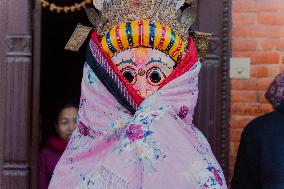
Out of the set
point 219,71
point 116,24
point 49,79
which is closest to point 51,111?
point 49,79

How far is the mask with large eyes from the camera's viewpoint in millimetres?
2533

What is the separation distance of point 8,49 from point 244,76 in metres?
1.38

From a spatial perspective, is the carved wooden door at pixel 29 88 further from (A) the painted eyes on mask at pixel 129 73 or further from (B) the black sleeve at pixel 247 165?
(A) the painted eyes on mask at pixel 129 73

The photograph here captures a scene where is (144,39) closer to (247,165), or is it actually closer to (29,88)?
(247,165)

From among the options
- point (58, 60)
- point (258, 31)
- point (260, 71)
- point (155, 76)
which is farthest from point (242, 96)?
point (58, 60)

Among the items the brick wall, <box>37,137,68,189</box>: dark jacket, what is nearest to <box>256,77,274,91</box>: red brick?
the brick wall

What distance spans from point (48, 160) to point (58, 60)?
1.34 metres

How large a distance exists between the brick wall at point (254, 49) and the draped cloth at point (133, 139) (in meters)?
0.92

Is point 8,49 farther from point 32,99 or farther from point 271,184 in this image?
point 271,184

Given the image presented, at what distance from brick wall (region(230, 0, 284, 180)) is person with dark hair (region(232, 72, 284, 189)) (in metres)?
0.32

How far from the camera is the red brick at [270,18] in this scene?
11.3ft

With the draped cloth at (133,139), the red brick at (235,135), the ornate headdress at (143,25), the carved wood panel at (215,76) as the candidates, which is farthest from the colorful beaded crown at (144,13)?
the red brick at (235,135)

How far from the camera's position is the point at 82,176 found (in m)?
2.44

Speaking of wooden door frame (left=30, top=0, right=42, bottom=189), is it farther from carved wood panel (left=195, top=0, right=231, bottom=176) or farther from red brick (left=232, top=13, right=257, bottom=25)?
red brick (left=232, top=13, right=257, bottom=25)
